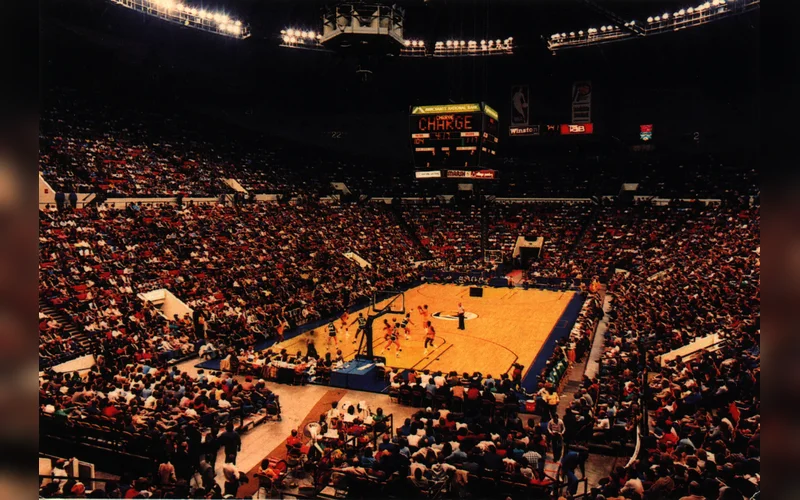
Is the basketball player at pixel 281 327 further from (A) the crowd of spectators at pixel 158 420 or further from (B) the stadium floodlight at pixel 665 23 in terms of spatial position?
(B) the stadium floodlight at pixel 665 23

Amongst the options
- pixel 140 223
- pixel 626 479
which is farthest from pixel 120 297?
pixel 626 479

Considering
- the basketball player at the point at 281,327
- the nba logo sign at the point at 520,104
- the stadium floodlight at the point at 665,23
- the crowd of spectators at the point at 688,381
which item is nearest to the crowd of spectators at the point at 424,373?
the crowd of spectators at the point at 688,381

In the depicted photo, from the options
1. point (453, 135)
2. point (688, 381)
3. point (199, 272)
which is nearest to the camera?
point (688, 381)

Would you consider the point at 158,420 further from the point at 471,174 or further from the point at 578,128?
the point at 578,128

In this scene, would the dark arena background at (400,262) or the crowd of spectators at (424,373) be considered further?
the dark arena background at (400,262)

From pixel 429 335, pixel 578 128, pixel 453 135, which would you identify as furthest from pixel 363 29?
pixel 578 128

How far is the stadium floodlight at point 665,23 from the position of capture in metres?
27.7

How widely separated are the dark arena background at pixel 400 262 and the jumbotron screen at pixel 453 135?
0.47 ft

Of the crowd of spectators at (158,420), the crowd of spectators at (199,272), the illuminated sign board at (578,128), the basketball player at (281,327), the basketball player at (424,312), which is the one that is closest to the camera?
the crowd of spectators at (158,420)

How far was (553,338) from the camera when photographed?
2228 cm

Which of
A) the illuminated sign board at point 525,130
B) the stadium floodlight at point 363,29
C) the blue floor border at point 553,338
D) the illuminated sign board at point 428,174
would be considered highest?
the illuminated sign board at point 525,130

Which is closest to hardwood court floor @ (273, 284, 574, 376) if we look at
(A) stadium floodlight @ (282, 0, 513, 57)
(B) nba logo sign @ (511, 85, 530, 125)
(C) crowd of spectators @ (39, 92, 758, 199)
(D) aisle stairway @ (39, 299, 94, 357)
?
(D) aisle stairway @ (39, 299, 94, 357)

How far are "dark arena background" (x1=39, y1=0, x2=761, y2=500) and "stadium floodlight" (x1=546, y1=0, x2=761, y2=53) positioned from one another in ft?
0.76

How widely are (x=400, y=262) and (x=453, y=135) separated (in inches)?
592
